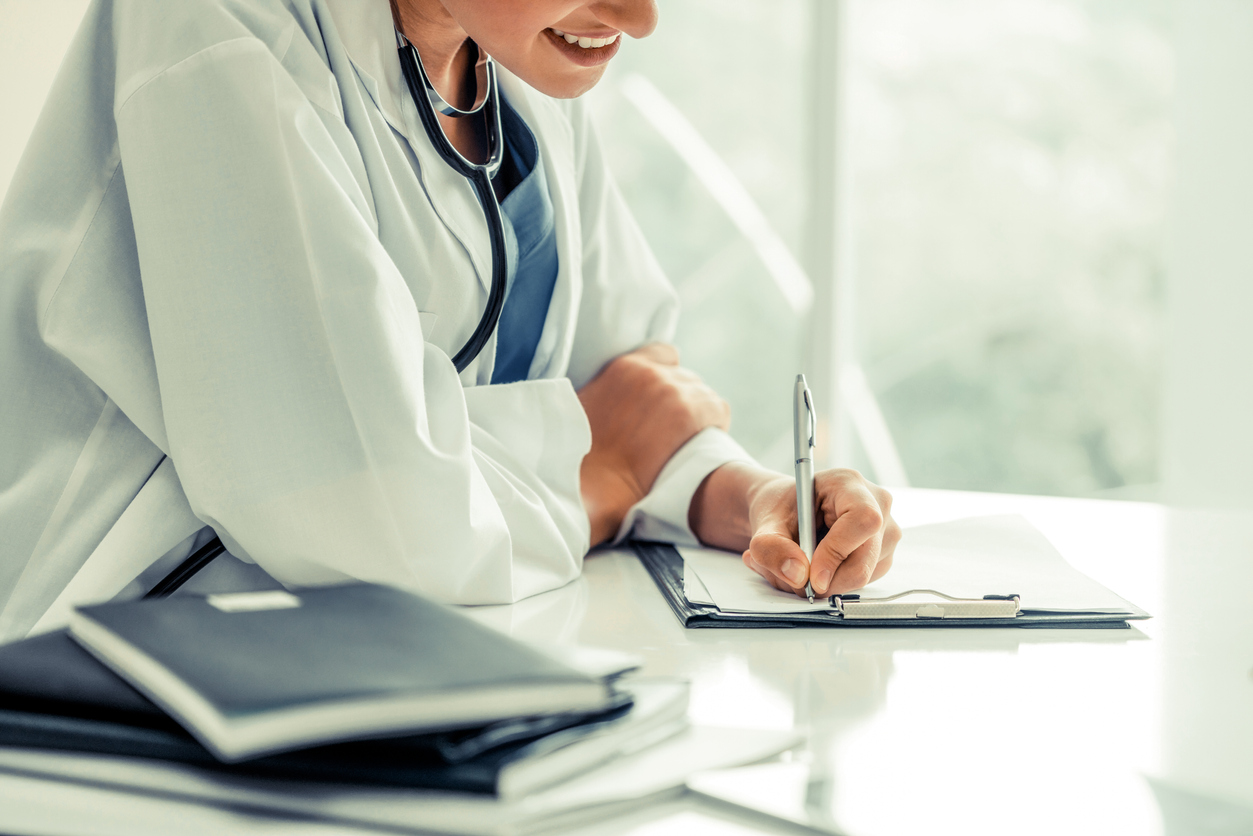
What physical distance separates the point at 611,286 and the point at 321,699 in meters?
0.82

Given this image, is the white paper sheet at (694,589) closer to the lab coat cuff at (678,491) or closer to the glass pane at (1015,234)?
the lab coat cuff at (678,491)

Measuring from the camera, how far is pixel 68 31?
141 cm

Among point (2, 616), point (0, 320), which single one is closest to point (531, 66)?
point (0, 320)

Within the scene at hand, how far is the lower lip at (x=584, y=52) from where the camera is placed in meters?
0.89

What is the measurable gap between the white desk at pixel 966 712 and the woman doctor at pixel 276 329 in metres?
0.10

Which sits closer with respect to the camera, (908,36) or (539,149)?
(539,149)

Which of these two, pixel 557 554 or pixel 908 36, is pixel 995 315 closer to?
pixel 908 36

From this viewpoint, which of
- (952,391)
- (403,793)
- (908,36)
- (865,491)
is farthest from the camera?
(952,391)

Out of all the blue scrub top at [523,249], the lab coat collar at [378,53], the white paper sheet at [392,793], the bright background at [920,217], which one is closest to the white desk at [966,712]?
the white paper sheet at [392,793]

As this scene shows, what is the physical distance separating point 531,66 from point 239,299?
13.2 inches

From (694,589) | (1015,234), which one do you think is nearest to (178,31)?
(694,589)

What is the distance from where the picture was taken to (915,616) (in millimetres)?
750

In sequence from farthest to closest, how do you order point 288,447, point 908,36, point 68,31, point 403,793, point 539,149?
1. point 908,36
2. point 68,31
3. point 539,149
4. point 288,447
5. point 403,793

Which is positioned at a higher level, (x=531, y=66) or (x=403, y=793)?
(x=531, y=66)
